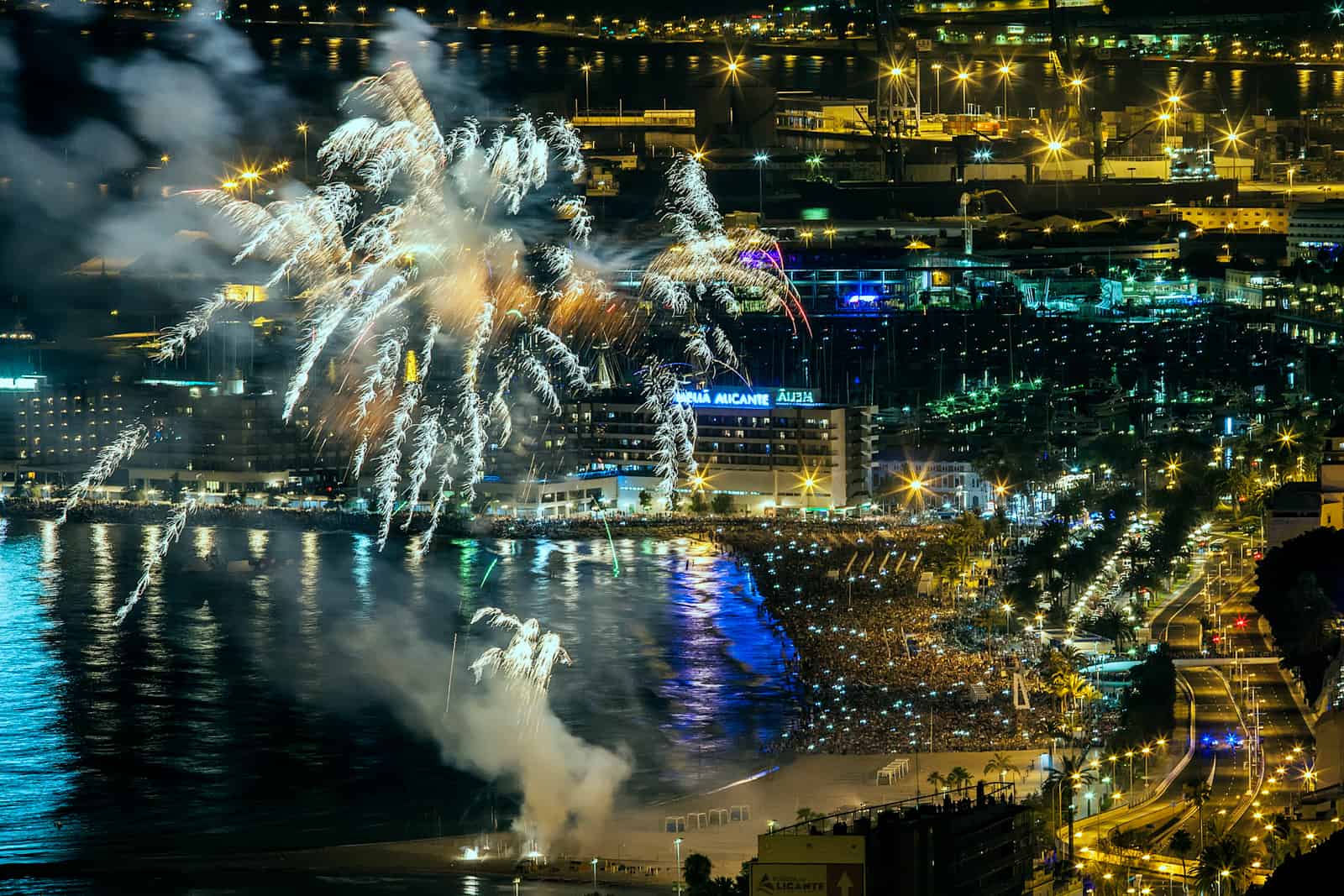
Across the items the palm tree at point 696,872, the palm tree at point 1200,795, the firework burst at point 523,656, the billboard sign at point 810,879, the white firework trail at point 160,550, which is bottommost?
the white firework trail at point 160,550

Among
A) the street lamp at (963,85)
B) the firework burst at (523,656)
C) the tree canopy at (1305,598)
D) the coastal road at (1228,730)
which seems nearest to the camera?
the coastal road at (1228,730)

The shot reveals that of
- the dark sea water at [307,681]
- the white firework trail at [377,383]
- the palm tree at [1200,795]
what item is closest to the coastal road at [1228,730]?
the palm tree at [1200,795]

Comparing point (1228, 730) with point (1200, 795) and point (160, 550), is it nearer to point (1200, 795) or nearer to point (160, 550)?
point (1200, 795)

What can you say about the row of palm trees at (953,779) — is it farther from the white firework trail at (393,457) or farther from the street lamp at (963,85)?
the street lamp at (963,85)

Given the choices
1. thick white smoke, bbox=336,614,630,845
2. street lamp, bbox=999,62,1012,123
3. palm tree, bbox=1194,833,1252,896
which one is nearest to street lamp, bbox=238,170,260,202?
street lamp, bbox=999,62,1012,123

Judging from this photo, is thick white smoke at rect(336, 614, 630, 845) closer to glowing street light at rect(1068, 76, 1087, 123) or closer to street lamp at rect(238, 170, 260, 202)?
street lamp at rect(238, 170, 260, 202)

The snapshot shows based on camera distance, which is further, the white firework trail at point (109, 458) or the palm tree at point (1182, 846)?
the white firework trail at point (109, 458)
